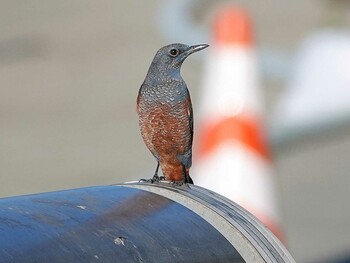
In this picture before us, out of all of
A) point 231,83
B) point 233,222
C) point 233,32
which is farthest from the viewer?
point 233,32

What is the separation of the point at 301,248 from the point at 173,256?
15.3ft

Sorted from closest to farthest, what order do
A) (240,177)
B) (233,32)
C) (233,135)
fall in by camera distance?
1. (240,177)
2. (233,135)
3. (233,32)

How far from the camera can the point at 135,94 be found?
8.59 meters

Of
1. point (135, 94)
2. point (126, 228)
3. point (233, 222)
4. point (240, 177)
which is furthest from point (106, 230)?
point (135, 94)

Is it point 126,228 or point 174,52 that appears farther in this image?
point 174,52

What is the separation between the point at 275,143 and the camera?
20.6ft

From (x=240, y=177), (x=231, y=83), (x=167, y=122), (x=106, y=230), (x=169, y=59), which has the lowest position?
(x=106, y=230)

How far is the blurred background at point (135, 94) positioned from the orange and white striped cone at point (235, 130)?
0.59m

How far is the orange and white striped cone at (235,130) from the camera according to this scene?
4617 millimetres

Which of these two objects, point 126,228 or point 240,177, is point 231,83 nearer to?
point 240,177

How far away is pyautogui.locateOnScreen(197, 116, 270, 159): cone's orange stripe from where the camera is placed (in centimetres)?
484

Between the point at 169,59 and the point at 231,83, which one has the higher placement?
the point at 231,83

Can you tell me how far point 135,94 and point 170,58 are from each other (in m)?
5.45

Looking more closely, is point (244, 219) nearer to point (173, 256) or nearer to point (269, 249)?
point (269, 249)
